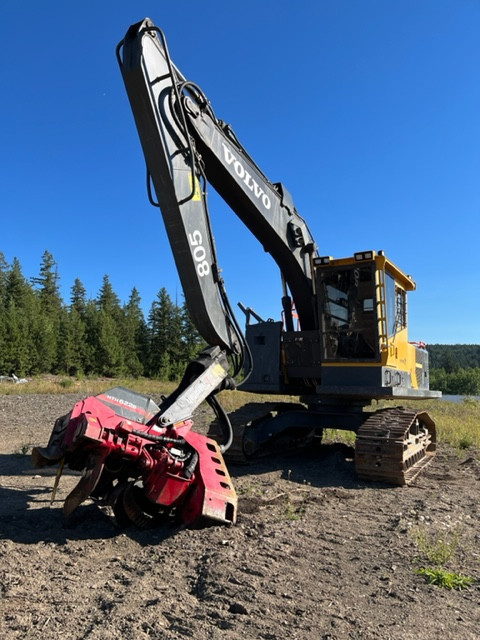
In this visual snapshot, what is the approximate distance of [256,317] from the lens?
339 inches

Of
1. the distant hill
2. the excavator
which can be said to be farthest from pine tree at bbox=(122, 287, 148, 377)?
the distant hill

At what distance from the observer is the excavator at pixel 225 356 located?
437 cm

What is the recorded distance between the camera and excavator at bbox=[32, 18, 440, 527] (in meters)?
4.37

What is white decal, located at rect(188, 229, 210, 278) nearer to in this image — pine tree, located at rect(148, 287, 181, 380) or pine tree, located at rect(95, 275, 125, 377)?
pine tree, located at rect(95, 275, 125, 377)

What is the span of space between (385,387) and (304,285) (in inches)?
81.0

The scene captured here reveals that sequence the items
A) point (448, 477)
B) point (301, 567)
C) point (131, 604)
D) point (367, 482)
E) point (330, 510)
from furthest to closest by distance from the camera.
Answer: point (448, 477)
point (367, 482)
point (330, 510)
point (301, 567)
point (131, 604)

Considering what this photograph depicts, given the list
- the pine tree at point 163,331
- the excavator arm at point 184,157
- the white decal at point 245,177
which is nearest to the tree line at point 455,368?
the pine tree at point 163,331

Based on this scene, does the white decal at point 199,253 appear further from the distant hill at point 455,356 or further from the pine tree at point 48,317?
the distant hill at point 455,356

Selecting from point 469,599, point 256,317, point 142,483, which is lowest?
point 469,599

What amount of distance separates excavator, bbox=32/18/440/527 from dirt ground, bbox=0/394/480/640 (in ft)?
1.39

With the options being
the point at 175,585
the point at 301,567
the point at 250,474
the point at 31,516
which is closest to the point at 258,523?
the point at 301,567

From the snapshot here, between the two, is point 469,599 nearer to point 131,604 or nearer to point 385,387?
point 131,604

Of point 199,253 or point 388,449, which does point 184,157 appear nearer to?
point 199,253

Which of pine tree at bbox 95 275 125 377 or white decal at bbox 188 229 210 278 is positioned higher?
pine tree at bbox 95 275 125 377
